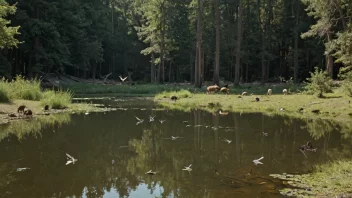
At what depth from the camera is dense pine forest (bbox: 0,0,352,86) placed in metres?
36.9

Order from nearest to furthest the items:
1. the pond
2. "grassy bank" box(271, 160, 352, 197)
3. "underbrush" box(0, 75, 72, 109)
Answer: "grassy bank" box(271, 160, 352, 197)
the pond
"underbrush" box(0, 75, 72, 109)

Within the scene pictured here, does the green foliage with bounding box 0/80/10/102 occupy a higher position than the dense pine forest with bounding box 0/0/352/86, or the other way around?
the dense pine forest with bounding box 0/0/352/86

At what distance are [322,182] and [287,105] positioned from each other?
1505cm

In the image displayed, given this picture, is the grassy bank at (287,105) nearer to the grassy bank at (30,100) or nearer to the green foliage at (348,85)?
the green foliage at (348,85)

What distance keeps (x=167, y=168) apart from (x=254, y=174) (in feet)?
6.32

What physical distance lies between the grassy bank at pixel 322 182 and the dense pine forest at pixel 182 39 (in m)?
18.1

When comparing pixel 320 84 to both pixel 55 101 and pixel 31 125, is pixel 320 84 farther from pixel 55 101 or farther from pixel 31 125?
pixel 31 125

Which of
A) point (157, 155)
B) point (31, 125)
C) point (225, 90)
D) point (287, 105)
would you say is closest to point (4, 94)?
point (31, 125)

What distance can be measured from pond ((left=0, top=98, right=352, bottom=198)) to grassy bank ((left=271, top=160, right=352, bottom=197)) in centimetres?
29

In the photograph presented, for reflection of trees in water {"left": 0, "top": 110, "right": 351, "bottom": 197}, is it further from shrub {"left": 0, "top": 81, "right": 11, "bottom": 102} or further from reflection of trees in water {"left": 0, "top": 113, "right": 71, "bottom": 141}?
shrub {"left": 0, "top": 81, "right": 11, "bottom": 102}

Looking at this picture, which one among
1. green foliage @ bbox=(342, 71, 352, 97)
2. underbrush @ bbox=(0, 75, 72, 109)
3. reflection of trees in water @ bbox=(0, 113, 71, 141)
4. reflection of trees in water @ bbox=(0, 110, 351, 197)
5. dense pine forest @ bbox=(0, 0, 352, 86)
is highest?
dense pine forest @ bbox=(0, 0, 352, 86)

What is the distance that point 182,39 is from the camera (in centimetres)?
5394

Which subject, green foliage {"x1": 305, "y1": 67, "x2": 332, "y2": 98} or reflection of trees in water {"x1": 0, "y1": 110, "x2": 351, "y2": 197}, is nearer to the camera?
reflection of trees in water {"x1": 0, "y1": 110, "x2": 351, "y2": 197}

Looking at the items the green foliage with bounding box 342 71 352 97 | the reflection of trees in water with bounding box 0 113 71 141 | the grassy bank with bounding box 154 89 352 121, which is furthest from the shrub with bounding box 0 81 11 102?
the green foliage with bounding box 342 71 352 97
